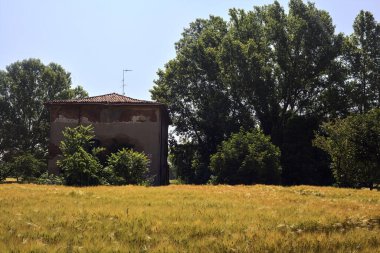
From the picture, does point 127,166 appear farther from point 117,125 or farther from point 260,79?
point 260,79

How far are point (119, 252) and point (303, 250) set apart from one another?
2847mm

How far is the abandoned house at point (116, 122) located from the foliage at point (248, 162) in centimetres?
538

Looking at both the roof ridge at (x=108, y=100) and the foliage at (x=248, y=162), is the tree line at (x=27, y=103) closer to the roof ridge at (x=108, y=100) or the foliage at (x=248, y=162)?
the roof ridge at (x=108, y=100)

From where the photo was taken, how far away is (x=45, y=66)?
57.1 m

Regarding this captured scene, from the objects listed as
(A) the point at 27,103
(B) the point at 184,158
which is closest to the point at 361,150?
(B) the point at 184,158

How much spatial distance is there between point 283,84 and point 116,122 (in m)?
18.6

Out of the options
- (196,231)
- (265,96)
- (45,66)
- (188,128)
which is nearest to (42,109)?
(45,66)

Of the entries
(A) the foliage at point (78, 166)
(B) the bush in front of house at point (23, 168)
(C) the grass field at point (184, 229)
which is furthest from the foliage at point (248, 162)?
(C) the grass field at point (184, 229)

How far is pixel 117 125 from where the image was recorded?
33469 millimetres

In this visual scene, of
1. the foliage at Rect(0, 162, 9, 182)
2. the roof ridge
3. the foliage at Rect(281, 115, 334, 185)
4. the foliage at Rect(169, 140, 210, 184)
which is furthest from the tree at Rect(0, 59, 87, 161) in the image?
the foliage at Rect(281, 115, 334, 185)

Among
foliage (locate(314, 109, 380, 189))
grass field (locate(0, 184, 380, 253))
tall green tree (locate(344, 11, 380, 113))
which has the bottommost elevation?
grass field (locate(0, 184, 380, 253))

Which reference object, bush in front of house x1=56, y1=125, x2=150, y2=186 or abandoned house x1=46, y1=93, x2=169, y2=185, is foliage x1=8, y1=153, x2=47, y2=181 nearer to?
abandoned house x1=46, y1=93, x2=169, y2=185

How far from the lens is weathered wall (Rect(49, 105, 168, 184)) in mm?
33250

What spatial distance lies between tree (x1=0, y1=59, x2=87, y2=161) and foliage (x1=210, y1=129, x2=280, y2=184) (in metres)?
29.2
